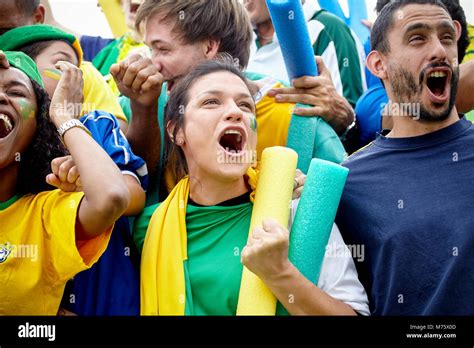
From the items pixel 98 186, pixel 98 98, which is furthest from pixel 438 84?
pixel 98 98

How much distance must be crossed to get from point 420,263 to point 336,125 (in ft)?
3.29

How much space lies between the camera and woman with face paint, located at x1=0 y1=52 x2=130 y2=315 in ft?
9.47

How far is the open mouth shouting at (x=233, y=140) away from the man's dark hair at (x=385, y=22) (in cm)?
70

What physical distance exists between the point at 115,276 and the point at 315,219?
2.41 ft

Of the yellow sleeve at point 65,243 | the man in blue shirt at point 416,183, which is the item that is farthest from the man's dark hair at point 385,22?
the yellow sleeve at point 65,243

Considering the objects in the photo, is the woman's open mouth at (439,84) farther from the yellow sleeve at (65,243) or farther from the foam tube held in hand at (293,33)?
the yellow sleeve at (65,243)

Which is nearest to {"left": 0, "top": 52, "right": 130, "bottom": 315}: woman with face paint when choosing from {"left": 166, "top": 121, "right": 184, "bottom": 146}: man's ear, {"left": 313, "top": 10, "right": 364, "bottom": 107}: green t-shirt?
{"left": 166, "top": 121, "right": 184, "bottom": 146}: man's ear

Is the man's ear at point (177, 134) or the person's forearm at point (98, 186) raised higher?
the man's ear at point (177, 134)

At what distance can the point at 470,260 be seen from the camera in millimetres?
2799

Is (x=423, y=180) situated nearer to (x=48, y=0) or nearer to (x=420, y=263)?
(x=420, y=263)

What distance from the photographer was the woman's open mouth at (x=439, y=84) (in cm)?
316

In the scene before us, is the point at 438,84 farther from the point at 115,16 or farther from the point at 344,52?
the point at 115,16

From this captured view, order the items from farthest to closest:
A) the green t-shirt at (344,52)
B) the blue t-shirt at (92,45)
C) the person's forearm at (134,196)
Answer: the blue t-shirt at (92,45), the green t-shirt at (344,52), the person's forearm at (134,196)

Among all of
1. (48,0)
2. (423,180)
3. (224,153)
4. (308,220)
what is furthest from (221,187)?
(48,0)
